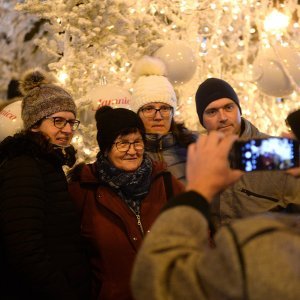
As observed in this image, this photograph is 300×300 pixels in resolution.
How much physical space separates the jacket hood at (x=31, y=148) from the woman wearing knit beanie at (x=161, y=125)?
0.99 meters

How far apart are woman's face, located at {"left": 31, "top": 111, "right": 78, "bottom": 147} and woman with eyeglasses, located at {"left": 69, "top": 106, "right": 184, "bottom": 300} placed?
8.1 inches

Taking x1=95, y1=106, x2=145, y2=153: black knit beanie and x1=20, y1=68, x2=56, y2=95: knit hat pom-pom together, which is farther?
x1=20, y1=68, x2=56, y2=95: knit hat pom-pom

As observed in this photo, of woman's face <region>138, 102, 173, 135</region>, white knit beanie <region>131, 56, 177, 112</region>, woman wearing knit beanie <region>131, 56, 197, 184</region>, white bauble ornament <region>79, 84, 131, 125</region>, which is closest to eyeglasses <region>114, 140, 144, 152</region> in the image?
woman wearing knit beanie <region>131, 56, 197, 184</region>

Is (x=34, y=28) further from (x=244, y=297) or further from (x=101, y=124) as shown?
(x=244, y=297)

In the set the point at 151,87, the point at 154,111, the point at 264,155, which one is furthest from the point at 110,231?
the point at 151,87

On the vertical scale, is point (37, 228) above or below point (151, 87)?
below

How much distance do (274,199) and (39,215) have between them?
4.38ft

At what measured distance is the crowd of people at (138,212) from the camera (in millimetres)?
1169

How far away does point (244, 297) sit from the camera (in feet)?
3.72

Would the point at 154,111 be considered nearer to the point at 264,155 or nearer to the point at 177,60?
the point at 177,60

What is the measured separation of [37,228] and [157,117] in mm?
1664

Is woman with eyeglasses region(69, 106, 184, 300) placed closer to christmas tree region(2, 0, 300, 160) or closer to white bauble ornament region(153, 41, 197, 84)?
christmas tree region(2, 0, 300, 160)

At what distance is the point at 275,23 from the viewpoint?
7.74 metres

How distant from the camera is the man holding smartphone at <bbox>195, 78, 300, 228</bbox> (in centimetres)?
284
